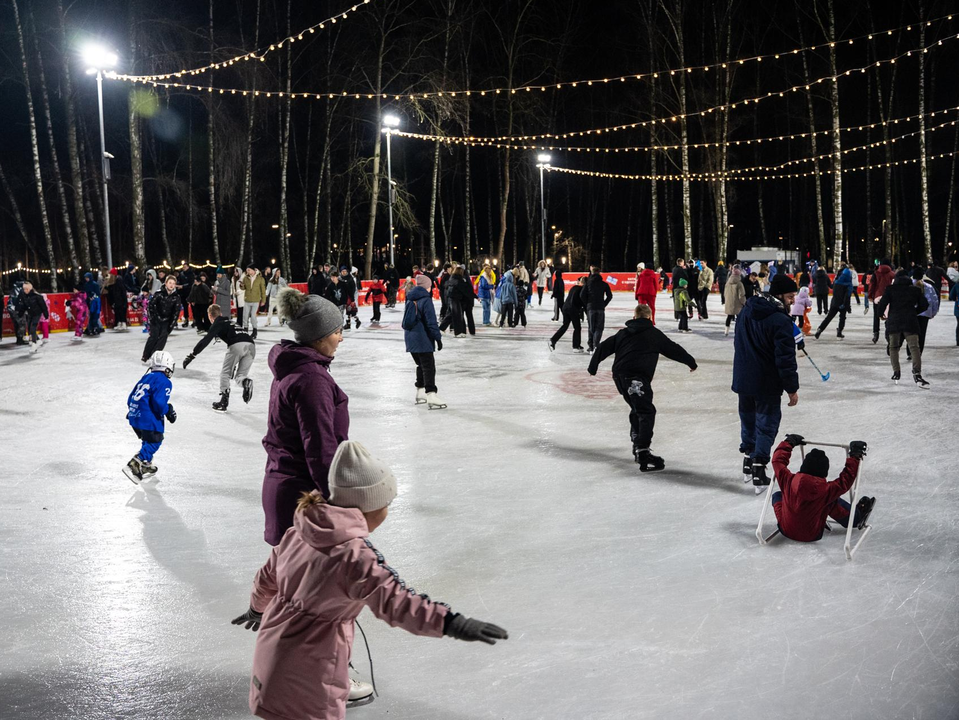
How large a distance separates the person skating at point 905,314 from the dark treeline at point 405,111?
13.3 metres

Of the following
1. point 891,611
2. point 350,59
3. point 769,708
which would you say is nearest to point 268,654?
point 769,708

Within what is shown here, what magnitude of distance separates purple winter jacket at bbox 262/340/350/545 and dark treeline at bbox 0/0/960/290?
21043 mm

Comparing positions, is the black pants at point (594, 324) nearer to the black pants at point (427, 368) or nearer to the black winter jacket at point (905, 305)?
the black winter jacket at point (905, 305)

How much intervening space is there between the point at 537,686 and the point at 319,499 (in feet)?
5.32

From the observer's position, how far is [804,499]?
17.8 ft

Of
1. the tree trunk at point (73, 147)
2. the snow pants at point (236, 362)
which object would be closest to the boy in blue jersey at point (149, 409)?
the snow pants at point (236, 362)

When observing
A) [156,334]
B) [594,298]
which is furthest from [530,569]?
[156,334]

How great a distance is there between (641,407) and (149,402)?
12.4 feet

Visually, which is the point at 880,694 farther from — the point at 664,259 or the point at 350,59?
the point at 664,259

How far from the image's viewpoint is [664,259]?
5294 centimetres

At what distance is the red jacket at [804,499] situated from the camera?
17.7ft

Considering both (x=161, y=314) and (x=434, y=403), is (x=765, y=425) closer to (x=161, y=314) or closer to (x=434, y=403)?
(x=434, y=403)

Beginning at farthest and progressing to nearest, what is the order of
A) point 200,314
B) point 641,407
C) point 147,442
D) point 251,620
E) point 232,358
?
point 200,314 → point 232,358 → point 641,407 → point 147,442 → point 251,620

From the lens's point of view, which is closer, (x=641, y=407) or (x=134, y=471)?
(x=134, y=471)
